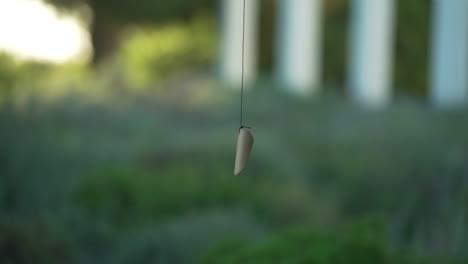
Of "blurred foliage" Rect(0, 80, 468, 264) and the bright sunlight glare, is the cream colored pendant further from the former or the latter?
the bright sunlight glare

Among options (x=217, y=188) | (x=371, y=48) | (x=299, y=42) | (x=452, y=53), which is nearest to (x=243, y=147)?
(x=217, y=188)

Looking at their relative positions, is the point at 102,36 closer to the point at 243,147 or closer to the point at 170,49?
the point at 170,49

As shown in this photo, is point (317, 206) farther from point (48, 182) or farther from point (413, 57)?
point (413, 57)

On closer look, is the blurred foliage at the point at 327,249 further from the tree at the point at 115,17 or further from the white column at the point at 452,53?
the tree at the point at 115,17

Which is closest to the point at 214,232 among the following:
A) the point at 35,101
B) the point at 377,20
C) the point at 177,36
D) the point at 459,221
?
the point at 459,221

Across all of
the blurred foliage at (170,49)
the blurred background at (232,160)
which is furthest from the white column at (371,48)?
the blurred foliage at (170,49)

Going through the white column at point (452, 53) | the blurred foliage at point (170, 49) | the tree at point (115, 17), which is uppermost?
the white column at point (452, 53)
